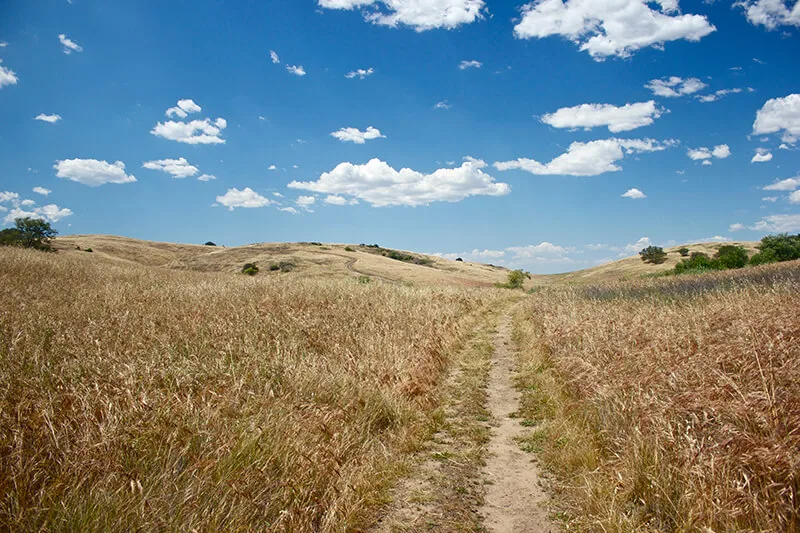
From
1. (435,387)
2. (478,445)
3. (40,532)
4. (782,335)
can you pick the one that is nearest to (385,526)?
(478,445)

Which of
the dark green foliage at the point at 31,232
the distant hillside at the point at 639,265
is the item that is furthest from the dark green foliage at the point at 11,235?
the distant hillside at the point at 639,265

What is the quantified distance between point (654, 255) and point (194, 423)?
3642 inches

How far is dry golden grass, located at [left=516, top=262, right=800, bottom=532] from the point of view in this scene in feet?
10.8

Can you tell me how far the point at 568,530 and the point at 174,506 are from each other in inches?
130

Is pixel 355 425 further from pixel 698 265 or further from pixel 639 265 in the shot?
pixel 639 265

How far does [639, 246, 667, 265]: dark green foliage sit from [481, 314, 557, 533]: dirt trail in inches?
3321

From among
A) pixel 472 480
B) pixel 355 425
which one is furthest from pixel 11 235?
pixel 472 480

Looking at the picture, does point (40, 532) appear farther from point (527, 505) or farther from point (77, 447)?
point (527, 505)

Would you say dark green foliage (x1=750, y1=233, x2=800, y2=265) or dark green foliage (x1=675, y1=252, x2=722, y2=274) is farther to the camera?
dark green foliage (x1=675, y1=252, x2=722, y2=274)

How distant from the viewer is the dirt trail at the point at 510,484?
4.11 metres

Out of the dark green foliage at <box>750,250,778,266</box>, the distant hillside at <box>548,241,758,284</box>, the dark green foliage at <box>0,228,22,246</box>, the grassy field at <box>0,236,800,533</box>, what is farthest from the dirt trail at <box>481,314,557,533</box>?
the distant hillside at <box>548,241,758,284</box>

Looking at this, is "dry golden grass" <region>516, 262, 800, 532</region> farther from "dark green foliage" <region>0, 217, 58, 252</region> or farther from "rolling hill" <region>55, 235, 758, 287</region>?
"dark green foliage" <region>0, 217, 58, 252</region>

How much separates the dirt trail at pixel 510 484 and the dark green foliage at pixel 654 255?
84341 mm

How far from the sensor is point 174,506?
10.3ft
